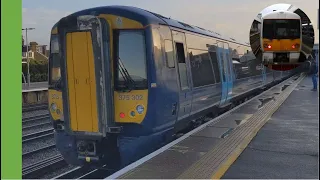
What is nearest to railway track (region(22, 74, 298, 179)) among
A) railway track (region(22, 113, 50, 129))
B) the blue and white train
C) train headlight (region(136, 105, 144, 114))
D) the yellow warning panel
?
the blue and white train

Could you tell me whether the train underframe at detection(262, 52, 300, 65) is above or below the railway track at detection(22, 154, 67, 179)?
above

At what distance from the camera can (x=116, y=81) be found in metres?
5.81

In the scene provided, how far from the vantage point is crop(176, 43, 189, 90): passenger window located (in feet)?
22.1

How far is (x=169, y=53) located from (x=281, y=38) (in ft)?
8.82

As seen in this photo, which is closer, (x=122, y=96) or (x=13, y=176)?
(x=13, y=176)

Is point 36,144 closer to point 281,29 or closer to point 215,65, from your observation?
point 215,65

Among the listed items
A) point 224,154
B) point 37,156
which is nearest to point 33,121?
point 37,156

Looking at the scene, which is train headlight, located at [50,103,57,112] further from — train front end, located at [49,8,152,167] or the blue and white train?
train front end, located at [49,8,152,167]

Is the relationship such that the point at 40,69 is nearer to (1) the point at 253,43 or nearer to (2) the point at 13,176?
(2) the point at 13,176

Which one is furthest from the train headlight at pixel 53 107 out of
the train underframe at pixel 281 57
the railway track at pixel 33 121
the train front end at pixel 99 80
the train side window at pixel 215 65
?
the railway track at pixel 33 121

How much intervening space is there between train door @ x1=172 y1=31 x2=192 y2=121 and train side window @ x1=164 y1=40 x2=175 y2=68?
0.78 feet

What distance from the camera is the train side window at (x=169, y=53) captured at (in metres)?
6.27

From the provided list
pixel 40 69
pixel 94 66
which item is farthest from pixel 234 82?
pixel 94 66

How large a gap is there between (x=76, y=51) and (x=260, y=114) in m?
6.11
